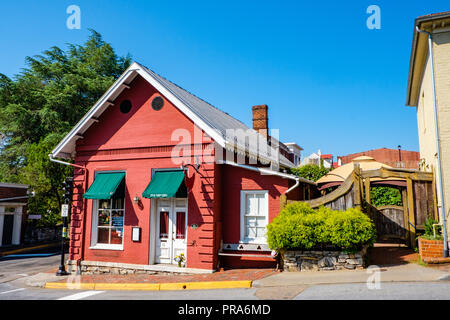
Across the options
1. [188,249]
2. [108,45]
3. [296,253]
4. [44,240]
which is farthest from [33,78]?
[296,253]

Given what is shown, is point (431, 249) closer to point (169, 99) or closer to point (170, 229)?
point (170, 229)

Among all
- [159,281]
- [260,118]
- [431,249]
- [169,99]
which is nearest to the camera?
[431,249]

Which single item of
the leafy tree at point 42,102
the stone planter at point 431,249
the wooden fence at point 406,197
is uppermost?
the leafy tree at point 42,102

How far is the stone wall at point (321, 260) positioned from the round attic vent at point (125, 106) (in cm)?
825

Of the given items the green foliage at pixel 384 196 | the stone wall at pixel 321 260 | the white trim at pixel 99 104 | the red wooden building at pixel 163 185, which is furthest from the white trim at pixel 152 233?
the green foliage at pixel 384 196

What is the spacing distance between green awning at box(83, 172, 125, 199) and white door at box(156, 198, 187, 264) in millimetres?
1785

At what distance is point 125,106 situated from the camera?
14.1 metres

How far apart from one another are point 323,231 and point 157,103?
305 inches

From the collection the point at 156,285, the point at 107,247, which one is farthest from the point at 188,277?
the point at 107,247

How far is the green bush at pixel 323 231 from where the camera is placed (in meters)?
9.68

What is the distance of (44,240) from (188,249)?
17297mm

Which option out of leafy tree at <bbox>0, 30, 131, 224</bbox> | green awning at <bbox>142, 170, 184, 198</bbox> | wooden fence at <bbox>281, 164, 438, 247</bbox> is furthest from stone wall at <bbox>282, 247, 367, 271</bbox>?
leafy tree at <bbox>0, 30, 131, 224</bbox>

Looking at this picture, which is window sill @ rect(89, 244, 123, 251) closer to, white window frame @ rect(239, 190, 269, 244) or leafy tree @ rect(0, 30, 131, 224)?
white window frame @ rect(239, 190, 269, 244)

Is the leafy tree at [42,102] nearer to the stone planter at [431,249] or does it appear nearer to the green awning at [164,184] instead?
the green awning at [164,184]
